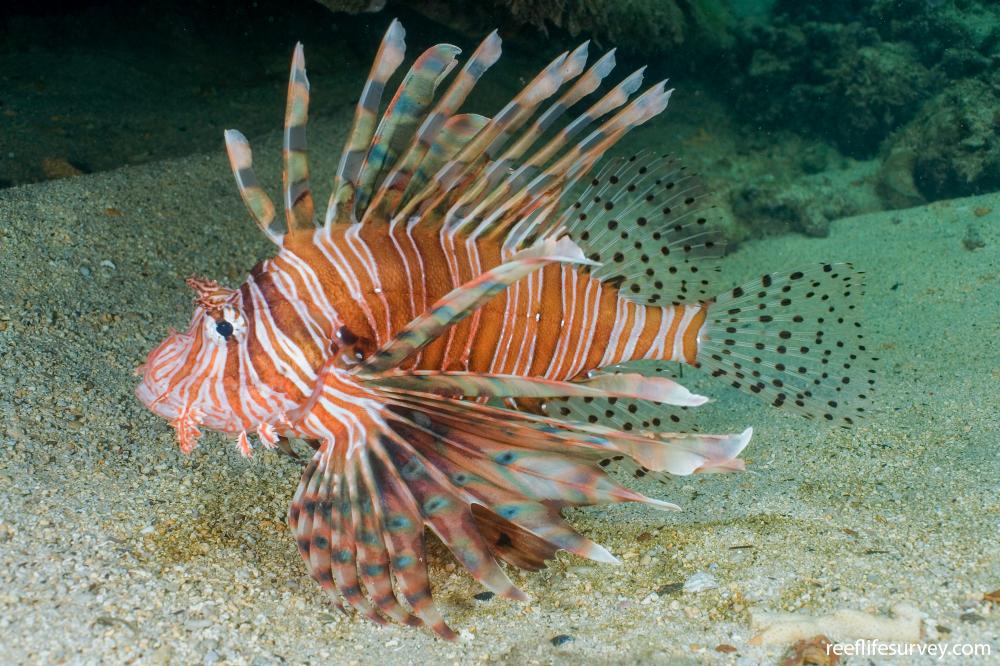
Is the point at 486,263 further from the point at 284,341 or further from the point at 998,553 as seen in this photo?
the point at 998,553

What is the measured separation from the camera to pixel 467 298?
2.10 m

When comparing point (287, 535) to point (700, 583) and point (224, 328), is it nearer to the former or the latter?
point (224, 328)

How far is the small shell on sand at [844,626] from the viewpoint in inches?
87.9

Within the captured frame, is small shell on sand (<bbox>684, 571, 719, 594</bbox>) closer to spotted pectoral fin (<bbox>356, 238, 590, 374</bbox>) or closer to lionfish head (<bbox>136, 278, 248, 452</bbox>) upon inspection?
spotted pectoral fin (<bbox>356, 238, 590, 374</bbox>)

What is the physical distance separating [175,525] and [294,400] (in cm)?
74

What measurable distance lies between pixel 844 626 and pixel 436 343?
5.67 ft

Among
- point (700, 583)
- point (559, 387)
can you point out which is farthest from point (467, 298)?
point (700, 583)

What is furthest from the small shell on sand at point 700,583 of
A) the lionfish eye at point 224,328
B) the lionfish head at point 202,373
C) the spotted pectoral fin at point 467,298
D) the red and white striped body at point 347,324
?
the lionfish eye at point 224,328

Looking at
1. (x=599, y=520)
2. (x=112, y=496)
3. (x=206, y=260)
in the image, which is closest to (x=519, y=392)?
(x=599, y=520)

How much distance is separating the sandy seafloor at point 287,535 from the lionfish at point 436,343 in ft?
0.80

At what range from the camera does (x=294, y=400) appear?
2609 mm

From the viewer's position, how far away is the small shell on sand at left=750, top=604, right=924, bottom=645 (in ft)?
7.32

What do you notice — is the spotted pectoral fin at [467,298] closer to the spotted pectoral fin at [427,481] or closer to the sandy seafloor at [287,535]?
the spotted pectoral fin at [427,481]

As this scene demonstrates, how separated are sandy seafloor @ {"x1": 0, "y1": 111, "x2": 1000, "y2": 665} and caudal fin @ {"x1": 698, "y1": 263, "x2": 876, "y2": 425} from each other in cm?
40
